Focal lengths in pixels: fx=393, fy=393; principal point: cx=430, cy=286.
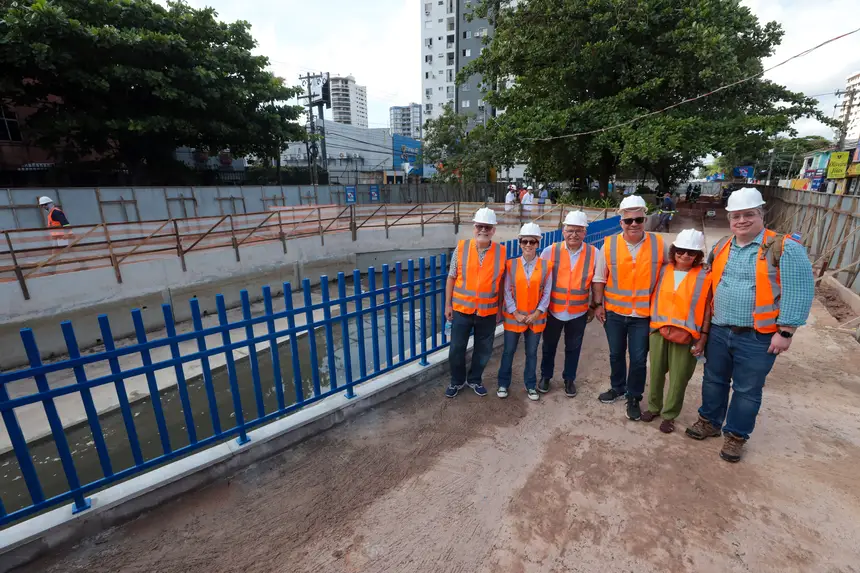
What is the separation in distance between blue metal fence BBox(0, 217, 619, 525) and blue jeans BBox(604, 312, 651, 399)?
167 cm

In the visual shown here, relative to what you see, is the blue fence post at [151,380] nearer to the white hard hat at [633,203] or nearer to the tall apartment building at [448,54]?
the white hard hat at [633,203]

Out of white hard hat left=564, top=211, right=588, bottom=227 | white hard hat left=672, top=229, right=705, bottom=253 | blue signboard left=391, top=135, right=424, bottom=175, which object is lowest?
white hard hat left=672, top=229, right=705, bottom=253

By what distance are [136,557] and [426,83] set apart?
191 ft

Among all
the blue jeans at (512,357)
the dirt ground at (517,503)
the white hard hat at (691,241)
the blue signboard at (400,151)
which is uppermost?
the blue signboard at (400,151)

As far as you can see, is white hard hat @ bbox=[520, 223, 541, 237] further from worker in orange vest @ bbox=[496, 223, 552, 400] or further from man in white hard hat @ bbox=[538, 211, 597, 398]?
man in white hard hat @ bbox=[538, 211, 597, 398]

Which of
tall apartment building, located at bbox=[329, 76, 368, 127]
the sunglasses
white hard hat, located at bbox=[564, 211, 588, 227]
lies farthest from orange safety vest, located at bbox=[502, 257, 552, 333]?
tall apartment building, located at bbox=[329, 76, 368, 127]

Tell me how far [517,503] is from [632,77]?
63.9 ft

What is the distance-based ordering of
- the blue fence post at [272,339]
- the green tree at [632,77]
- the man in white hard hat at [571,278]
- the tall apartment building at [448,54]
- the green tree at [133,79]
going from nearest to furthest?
the blue fence post at [272,339]
the man in white hard hat at [571,278]
the green tree at [133,79]
the green tree at [632,77]
the tall apartment building at [448,54]

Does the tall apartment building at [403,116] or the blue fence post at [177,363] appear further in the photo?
the tall apartment building at [403,116]

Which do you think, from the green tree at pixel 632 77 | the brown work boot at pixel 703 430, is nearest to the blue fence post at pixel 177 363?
the brown work boot at pixel 703 430

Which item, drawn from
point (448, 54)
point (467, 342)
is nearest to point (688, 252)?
point (467, 342)

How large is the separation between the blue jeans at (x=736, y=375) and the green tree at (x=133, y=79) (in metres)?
20.6

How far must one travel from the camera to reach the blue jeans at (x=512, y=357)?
354 cm

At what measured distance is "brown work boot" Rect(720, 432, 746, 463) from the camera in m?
2.82
